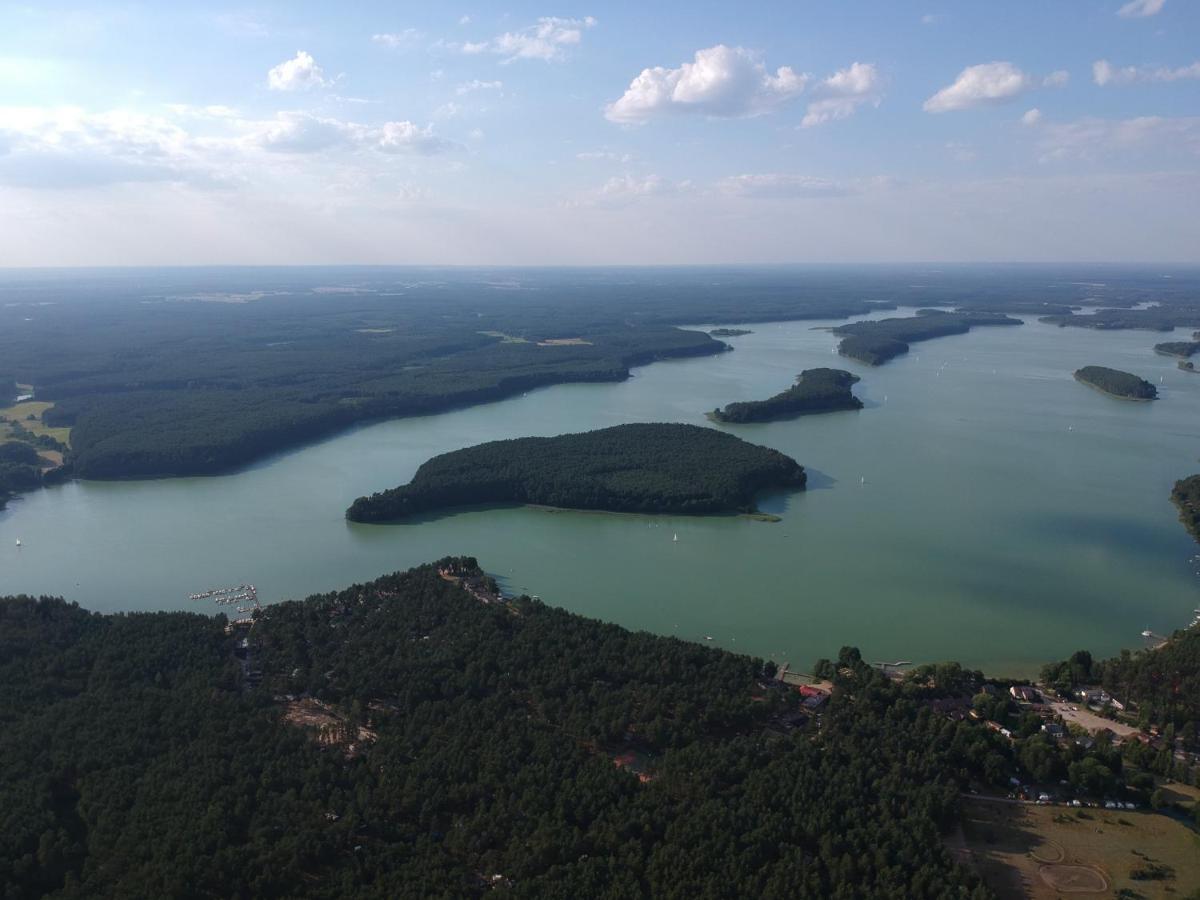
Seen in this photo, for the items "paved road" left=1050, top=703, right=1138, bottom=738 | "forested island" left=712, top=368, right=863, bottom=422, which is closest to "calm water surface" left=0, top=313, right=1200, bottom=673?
"forested island" left=712, top=368, right=863, bottom=422

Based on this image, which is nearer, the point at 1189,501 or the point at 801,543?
the point at 801,543

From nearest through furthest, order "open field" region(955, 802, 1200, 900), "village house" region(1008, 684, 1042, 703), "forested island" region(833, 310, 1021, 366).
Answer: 1. "open field" region(955, 802, 1200, 900)
2. "village house" region(1008, 684, 1042, 703)
3. "forested island" region(833, 310, 1021, 366)

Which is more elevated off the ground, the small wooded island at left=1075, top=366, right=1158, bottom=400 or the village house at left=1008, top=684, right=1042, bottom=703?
the small wooded island at left=1075, top=366, right=1158, bottom=400

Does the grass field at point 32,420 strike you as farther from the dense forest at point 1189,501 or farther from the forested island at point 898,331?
the forested island at point 898,331

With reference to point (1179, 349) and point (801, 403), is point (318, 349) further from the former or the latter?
point (1179, 349)

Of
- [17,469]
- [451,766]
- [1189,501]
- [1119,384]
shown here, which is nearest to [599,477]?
[451,766]

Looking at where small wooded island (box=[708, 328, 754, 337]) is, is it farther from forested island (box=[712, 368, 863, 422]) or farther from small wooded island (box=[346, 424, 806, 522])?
small wooded island (box=[346, 424, 806, 522])

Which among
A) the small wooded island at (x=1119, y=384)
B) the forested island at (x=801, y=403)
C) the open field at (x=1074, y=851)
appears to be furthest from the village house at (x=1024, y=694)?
the small wooded island at (x=1119, y=384)
